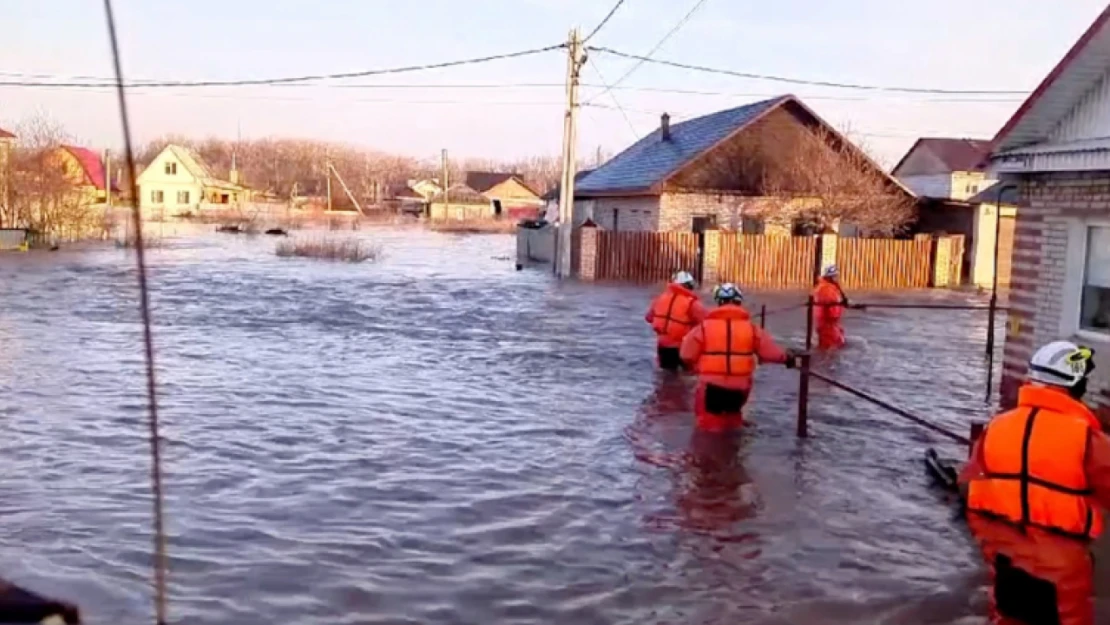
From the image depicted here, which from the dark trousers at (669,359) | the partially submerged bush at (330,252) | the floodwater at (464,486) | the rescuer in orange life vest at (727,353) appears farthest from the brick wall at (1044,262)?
the partially submerged bush at (330,252)

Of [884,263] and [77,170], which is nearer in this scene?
[884,263]

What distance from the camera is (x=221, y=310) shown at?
73.8ft

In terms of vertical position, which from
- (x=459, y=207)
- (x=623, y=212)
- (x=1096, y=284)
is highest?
(x=1096, y=284)

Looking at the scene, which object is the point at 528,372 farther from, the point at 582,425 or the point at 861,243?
the point at 861,243

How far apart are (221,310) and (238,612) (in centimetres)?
1698

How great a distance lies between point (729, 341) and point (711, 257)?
2267 cm

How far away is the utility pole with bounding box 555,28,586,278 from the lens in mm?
31062

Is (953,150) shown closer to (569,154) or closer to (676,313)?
(569,154)

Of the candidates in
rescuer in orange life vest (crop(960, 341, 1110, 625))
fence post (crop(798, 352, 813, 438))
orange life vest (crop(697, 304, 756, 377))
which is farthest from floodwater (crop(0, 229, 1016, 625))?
rescuer in orange life vest (crop(960, 341, 1110, 625))

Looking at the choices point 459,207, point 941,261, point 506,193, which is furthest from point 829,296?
point 506,193

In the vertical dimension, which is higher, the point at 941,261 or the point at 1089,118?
the point at 1089,118

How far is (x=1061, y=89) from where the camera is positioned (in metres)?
10.5

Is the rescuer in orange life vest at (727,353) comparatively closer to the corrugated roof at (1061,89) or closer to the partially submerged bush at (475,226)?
the corrugated roof at (1061,89)

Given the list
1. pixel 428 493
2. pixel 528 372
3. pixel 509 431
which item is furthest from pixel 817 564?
pixel 528 372
